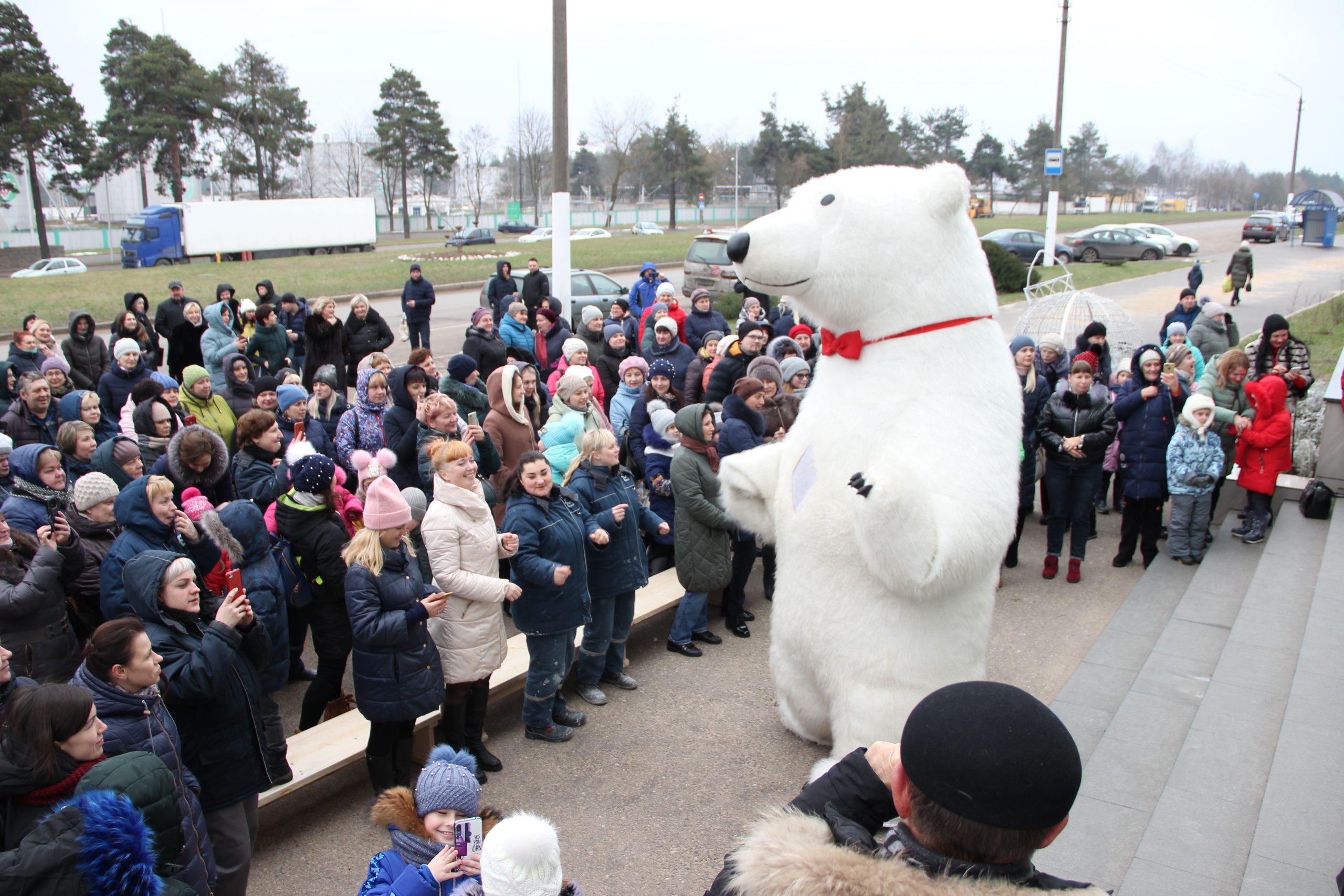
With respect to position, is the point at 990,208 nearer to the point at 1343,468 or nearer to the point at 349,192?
the point at 349,192

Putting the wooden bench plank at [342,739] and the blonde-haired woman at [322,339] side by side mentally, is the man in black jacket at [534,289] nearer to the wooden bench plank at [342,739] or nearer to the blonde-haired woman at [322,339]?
the blonde-haired woman at [322,339]

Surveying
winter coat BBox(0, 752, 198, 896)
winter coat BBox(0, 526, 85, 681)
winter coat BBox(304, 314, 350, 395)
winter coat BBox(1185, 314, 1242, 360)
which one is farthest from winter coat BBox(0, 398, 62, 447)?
winter coat BBox(1185, 314, 1242, 360)

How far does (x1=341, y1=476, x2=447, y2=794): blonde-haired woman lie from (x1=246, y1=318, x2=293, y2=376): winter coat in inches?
266

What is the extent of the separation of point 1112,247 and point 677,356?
97.4 feet

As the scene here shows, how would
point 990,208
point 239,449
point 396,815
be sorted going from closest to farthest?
point 396,815, point 239,449, point 990,208

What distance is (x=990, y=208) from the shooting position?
5838 cm

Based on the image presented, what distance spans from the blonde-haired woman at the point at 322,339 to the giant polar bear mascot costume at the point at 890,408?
769 centimetres

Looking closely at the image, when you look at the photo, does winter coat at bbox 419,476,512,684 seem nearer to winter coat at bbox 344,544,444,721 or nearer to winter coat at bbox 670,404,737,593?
winter coat at bbox 344,544,444,721

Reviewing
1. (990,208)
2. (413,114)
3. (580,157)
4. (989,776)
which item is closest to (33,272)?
(413,114)

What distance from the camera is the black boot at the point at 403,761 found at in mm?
4336

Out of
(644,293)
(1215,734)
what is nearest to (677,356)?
(644,293)

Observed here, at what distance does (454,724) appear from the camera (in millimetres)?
4641

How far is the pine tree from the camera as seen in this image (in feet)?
109

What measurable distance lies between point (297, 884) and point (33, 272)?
118 ft
